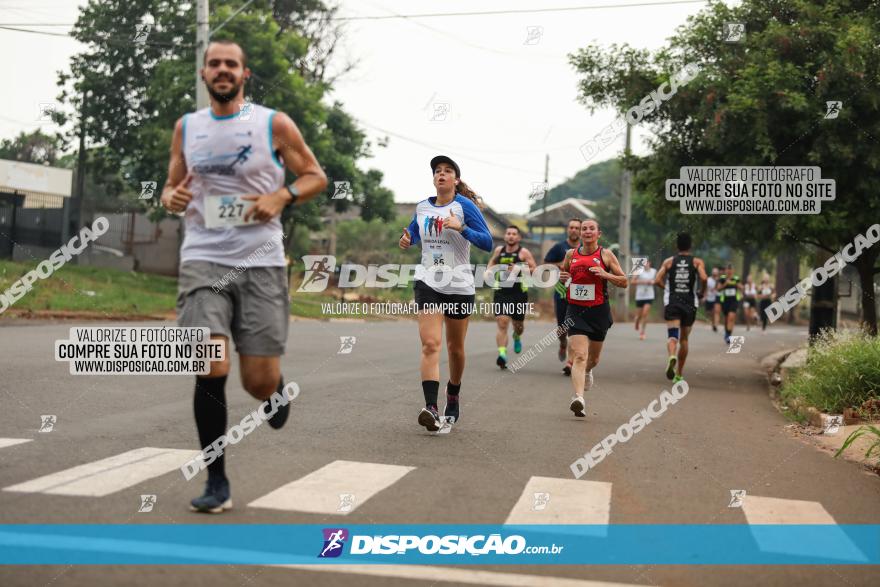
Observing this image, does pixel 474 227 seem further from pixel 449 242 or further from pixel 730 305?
pixel 730 305

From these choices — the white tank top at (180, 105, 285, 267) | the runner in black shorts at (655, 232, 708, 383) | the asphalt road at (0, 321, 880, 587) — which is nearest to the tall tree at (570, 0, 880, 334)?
the runner in black shorts at (655, 232, 708, 383)

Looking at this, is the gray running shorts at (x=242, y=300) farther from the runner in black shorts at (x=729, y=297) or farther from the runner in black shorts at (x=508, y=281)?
the runner in black shorts at (x=729, y=297)

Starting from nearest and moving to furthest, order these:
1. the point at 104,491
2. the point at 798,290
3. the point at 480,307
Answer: the point at 104,491 → the point at 798,290 → the point at 480,307

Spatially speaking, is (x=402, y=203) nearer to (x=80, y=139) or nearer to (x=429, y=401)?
(x=80, y=139)

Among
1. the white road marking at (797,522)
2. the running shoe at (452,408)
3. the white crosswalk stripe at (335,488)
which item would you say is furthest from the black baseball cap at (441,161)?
the white road marking at (797,522)

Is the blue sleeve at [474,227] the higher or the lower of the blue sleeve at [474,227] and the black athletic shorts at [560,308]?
the higher

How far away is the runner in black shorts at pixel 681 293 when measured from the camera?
14.9m

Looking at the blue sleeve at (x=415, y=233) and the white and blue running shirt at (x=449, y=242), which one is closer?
the white and blue running shirt at (x=449, y=242)

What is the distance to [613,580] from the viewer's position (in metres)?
4.68

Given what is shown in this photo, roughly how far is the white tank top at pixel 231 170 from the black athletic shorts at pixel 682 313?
1010 centimetres

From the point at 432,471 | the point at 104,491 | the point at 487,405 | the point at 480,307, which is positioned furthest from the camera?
the point at 480,307

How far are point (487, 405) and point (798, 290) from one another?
26.2 ft

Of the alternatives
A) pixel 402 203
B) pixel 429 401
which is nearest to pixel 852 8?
pixel 429 401

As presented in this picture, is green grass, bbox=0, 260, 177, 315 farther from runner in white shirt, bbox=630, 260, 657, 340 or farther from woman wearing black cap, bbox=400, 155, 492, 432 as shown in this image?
woman wearing black cap, bbox=400, 155, 492, 432
